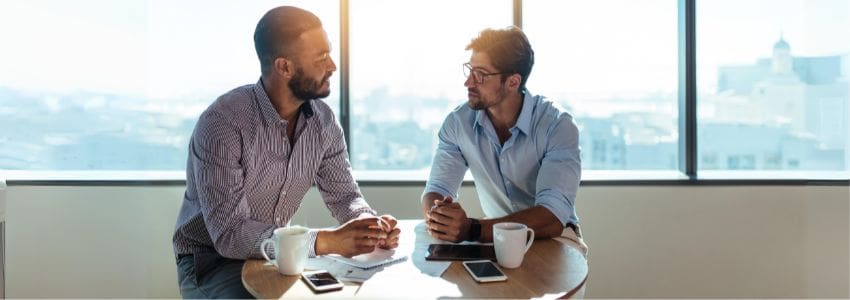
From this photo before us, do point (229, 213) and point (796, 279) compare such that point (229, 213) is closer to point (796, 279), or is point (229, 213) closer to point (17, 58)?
point (17, 58)

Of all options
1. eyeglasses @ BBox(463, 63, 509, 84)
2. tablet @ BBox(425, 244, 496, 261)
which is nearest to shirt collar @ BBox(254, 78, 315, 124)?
tablet @ BBox(425, 244, 496, 261)

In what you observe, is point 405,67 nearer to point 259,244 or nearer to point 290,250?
point 259,244

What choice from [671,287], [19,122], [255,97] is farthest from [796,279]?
[19,122]

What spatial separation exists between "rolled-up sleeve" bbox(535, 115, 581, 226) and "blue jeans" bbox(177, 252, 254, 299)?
874 millimetres

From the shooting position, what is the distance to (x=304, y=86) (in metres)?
1.81

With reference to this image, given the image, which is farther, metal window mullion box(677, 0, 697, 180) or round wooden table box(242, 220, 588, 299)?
metal window mullion box(677, 0, 697, 180)

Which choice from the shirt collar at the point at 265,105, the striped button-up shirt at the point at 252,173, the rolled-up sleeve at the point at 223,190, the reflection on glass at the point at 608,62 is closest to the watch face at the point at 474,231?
the striped button-up shirt at the point at 252,173

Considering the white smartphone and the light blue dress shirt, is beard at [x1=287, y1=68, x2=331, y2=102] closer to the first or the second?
the light blue dress shirt

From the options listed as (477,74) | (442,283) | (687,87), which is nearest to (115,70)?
(477,74)

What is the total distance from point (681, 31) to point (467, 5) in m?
0.99

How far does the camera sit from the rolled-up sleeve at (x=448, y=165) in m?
2.14

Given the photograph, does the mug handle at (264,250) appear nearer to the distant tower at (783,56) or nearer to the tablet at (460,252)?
the tablet at (460,252)

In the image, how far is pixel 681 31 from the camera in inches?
113

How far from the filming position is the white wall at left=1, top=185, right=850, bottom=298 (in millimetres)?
2727
